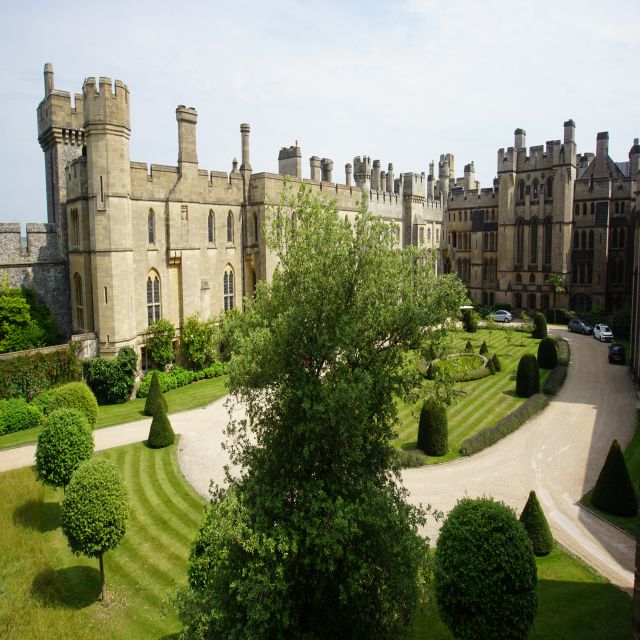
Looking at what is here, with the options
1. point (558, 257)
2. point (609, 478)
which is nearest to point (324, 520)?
point (609, 478)

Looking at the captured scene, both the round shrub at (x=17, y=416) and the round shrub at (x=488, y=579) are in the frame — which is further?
the round shrub at (x=17, y=416)

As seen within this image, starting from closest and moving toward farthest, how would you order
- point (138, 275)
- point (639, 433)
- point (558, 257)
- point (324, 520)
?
point (324, 520) → point (639, 433) → point (138, 275) → point (558, 257)

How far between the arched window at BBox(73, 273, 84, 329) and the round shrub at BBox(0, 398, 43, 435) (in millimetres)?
6472

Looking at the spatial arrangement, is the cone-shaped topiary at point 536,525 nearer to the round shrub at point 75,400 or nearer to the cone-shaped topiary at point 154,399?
the cone-shaped topiary at point 154,399

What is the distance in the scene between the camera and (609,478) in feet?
53.5

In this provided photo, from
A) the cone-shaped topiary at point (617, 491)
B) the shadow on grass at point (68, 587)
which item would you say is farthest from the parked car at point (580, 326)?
the shadow on grass at point (68, 587)

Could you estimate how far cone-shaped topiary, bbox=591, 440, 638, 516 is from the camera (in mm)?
16141

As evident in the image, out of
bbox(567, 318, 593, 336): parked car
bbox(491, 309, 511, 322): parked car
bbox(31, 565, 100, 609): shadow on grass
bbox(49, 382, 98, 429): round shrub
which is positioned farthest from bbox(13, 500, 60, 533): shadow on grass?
bbox(491, 309, 511, 322): parked car

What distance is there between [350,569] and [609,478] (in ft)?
35.7

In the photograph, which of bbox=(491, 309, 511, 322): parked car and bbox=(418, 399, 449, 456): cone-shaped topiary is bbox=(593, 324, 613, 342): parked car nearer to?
bbox=(491, 309, 511, 322): parked car

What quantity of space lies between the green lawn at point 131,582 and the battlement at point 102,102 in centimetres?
1653

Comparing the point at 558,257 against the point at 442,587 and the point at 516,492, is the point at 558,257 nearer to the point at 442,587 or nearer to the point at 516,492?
the point at 516,492

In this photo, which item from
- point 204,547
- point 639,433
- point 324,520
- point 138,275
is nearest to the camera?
point 324,520

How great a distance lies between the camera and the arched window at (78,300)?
2931 centimetres
